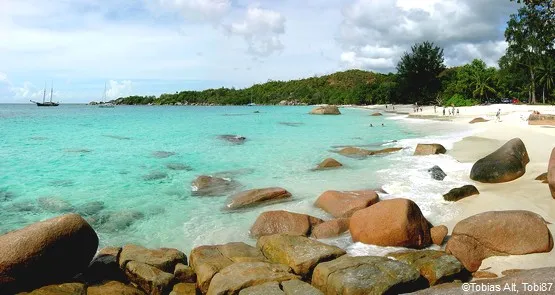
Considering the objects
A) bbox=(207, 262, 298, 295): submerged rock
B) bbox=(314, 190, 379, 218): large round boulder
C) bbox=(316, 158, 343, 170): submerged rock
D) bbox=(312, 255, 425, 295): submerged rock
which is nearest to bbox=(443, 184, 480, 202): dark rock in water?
bbox=(314, 190, 379, 218): large round boulder

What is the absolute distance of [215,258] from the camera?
6902 mm

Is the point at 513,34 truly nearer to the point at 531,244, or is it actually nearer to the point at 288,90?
the point at 531,244

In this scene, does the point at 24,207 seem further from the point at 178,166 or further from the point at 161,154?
the point at 161,154

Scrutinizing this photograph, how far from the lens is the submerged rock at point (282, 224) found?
8930mm

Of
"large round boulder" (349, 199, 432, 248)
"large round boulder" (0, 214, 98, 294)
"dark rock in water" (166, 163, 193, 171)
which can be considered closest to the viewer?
"large round boulder" (0, 214, 98, 294)

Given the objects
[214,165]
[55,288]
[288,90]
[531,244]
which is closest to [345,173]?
[214,165]

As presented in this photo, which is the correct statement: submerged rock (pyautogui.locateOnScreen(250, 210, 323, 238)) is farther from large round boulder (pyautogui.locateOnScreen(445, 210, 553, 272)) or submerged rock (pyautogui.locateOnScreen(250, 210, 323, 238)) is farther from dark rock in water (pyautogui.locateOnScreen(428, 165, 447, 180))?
dark rock in water (pyautogui.locateOnScreen(428, 165, 447, 180))

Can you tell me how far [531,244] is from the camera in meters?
6.71

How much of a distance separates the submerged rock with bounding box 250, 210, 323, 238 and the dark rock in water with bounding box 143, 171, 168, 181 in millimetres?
7616

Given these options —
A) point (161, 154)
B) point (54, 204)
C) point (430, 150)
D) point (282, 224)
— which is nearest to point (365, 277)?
point (282, 224)

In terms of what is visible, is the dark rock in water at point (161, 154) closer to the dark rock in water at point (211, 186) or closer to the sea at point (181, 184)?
the sea at point (181, 184)

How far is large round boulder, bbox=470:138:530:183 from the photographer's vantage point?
11.6m

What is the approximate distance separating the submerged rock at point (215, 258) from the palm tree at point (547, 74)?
59428 mm

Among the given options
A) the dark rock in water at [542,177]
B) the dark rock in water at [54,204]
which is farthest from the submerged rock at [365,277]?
the dark rock in water at [54,204]
